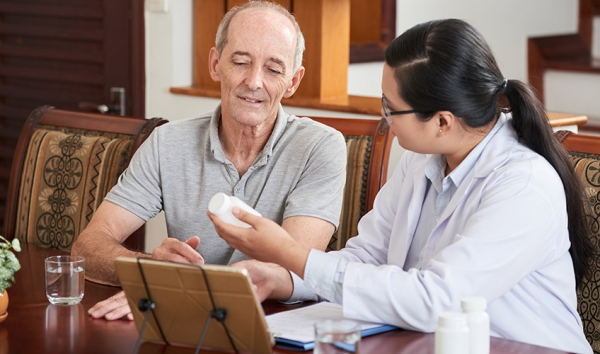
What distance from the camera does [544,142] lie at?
150 cm

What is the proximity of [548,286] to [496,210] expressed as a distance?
0.20 metres

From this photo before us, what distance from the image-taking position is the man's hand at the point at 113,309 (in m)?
1.46

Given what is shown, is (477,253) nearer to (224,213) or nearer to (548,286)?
(548,286)

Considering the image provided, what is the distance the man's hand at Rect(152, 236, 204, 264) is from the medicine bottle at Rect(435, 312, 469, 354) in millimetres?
615

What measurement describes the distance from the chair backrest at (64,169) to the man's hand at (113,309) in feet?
2.55

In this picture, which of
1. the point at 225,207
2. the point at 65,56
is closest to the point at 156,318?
the point at 225,207

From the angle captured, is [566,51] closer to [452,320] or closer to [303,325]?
[303,325]

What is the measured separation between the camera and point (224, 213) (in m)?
1.37

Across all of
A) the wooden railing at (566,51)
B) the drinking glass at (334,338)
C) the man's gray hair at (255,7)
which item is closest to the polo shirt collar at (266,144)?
the man's gray hair at (255,7)

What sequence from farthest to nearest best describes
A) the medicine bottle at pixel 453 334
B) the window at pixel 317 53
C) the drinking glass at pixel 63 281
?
the window at pixel 317 53 < the drinking glass at pixel 63 281 < the medicine bottle at pixel 453 334

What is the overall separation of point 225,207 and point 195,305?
0.18 m

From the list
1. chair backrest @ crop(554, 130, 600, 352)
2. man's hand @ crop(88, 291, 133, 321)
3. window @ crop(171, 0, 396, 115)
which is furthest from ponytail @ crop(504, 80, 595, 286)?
window @ crop(171, 0, 396, 115)

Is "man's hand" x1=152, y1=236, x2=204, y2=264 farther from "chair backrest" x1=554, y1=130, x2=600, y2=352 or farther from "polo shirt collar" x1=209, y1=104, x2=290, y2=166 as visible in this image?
"chair backrest" x1=554, y1=130, x2=600, y2=352

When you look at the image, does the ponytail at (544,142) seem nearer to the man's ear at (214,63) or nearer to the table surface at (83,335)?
the table surface at (83,335)
